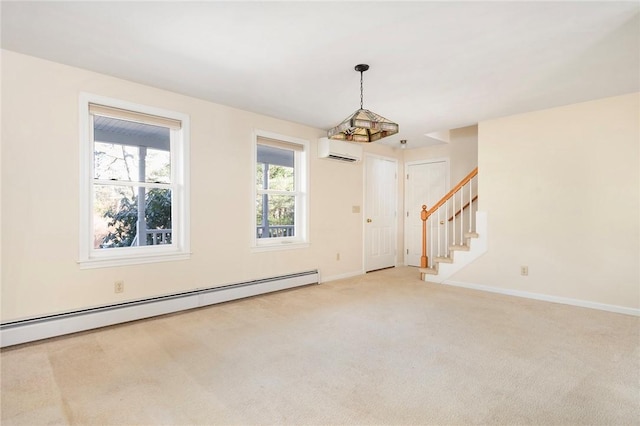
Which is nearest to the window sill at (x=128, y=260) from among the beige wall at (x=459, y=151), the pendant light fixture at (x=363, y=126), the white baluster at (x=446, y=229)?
the pendant light fixture at (x=363, y=126)

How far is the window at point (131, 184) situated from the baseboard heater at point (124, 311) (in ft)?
1.40

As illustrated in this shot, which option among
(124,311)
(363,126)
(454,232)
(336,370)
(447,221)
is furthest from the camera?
(447,221)

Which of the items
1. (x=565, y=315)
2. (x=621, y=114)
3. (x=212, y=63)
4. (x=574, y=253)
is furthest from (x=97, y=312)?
(x=621, y=114)

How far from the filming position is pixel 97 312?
3.06 metres

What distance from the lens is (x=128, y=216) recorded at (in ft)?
11.3

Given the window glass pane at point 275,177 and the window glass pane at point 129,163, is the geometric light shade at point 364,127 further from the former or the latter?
the window glass pane at point 129,163

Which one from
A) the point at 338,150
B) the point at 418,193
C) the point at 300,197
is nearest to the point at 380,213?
the point at 418,193

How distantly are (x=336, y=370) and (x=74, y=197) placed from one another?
107 inches

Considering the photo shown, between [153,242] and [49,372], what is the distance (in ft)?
5.12

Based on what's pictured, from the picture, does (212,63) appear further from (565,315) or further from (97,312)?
(565,315)

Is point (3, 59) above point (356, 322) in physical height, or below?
above

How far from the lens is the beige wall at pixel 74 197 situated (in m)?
2.71

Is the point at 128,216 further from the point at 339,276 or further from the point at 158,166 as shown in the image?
the point at 339,276

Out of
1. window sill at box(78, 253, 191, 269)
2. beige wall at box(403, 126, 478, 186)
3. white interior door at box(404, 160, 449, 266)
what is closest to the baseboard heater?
window sill at box(78, 253, 191, 269)
